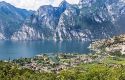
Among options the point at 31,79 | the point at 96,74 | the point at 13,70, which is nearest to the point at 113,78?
the point at 96,74

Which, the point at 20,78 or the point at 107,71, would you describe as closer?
the point at 20,78

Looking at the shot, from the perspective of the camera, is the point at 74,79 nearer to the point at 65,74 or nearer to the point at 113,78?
the point at 65,74

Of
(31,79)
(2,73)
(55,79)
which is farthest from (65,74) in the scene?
(2,73)

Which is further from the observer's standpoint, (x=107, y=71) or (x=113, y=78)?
(x=107, y=71)

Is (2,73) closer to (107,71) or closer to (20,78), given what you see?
(20,78)

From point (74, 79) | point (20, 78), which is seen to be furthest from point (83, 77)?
point (20, 78)

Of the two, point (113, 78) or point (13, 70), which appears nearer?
point (113, 78)

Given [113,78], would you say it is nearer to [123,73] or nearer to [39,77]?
[123,73]
